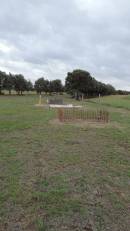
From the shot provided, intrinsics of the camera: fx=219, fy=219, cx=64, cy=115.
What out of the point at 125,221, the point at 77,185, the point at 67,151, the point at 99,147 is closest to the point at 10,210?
the point at 77,185

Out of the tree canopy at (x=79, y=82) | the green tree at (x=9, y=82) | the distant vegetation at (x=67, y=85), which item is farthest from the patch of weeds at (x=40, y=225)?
the green tree at (x=9, y=82)

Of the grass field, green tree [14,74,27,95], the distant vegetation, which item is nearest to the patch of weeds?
the grass field

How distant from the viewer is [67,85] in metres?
55.3

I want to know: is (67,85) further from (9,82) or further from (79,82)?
(9,82)

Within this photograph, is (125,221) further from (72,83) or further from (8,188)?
(72,83)

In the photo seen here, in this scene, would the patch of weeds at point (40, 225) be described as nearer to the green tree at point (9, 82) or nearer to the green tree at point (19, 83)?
the green tree at point (9, 82)

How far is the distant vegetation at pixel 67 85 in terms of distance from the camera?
5388 cm

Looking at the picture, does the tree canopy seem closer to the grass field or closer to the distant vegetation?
the distant vegetation

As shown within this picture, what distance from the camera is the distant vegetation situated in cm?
5388

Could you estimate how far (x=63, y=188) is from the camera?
3750 millimetres

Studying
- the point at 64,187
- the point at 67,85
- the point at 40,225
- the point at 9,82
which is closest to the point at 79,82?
the point at 67,85

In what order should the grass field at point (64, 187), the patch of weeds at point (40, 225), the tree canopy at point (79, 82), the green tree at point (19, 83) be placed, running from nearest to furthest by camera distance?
the patch of weeds at point (40, 225), the grass field at point (64, 187), the tree canopy at point (79, 82), the green tree at point (19, 83)

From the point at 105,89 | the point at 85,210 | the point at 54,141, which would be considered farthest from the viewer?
the point at 105,89

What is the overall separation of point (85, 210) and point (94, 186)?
0.85 metres
